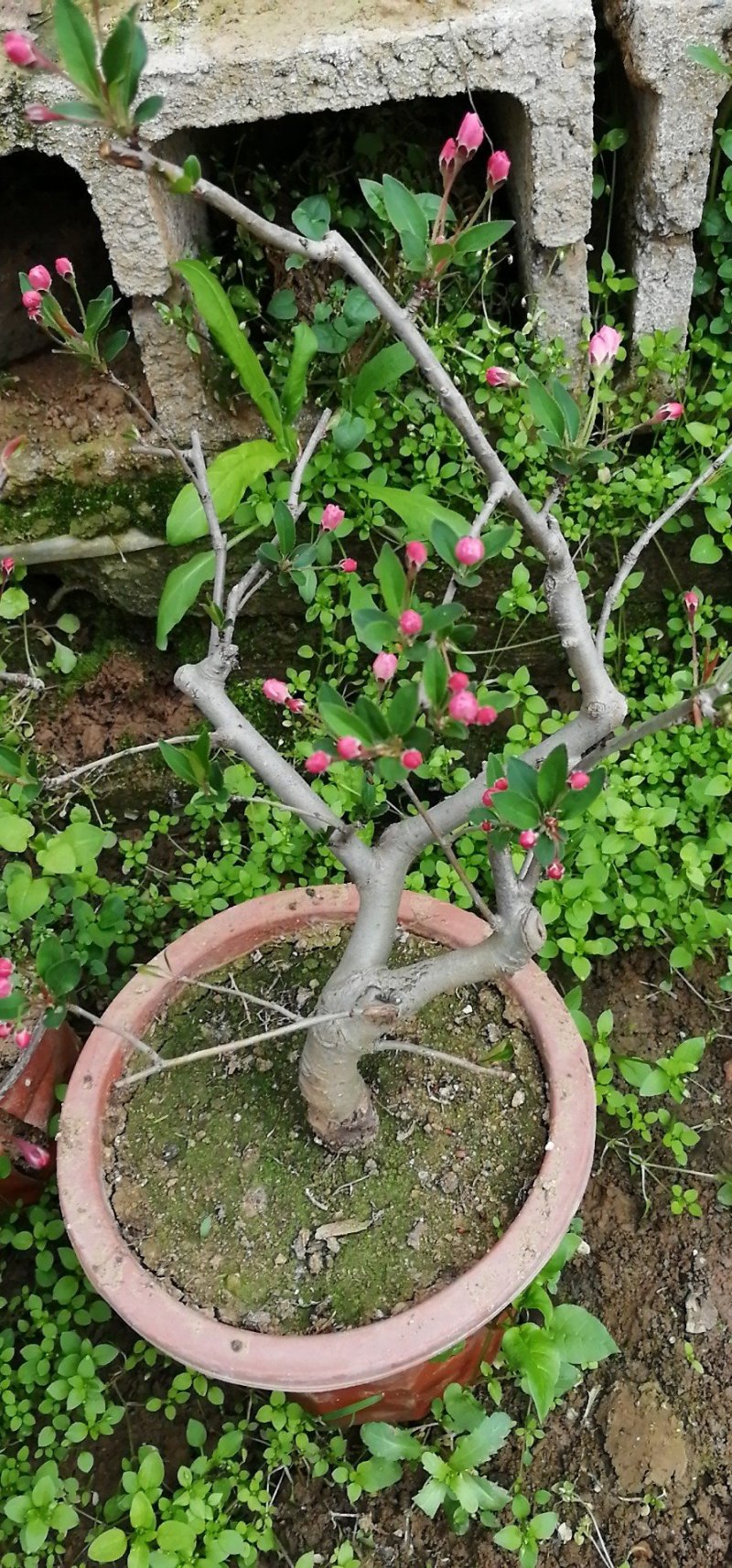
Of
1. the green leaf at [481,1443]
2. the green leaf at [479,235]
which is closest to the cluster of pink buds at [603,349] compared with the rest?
the green leaf at [479,235]

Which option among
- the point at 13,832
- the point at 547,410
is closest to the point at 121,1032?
the point at 13,832

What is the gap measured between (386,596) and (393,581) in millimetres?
21

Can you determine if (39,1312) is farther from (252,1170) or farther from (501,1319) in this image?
(501,1319)

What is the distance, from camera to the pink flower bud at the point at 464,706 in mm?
790

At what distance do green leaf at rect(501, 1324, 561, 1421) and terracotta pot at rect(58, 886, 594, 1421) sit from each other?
0.16 ft

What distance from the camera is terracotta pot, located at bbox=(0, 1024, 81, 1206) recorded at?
161 centimetres

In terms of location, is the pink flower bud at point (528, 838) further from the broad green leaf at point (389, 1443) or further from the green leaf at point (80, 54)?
the broad green leaf at point (389, 1443)

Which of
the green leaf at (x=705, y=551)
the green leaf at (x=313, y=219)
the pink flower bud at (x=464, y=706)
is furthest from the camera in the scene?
the green leaf at (x=705, y=551)

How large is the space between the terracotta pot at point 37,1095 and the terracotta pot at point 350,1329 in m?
0.23

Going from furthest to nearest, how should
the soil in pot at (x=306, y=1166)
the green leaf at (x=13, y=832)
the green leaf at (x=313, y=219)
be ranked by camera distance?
the green leaf at (x=13, y=832) < the soil in pot at (x=306, y=1166) < the green leaf at (x=313, y=219)

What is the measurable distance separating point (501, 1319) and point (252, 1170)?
1.38ft

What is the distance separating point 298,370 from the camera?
1.42 m

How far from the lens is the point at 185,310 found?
153 cm

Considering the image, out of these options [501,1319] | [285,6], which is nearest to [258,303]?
[285,6]
